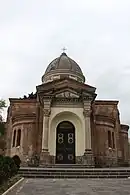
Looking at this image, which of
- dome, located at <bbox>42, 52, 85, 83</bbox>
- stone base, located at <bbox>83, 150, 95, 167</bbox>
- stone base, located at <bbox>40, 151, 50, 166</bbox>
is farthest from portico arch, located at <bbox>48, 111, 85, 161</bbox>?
dome, located at <bbox>42, 52, 85, 83</bbox>

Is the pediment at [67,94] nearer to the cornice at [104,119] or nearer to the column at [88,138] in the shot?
the column at [88,138]

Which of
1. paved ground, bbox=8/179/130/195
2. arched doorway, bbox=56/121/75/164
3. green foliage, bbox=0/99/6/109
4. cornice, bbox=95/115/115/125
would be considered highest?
green foliage, bbox=0/99/6/109

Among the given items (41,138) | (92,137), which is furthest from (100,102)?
(41,138)

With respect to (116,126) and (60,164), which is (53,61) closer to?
(116,126)

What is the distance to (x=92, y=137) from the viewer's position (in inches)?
997

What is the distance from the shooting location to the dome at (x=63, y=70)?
34469mm

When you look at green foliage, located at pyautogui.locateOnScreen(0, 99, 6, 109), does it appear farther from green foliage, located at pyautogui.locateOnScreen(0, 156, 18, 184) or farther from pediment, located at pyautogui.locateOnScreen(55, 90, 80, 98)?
green foliage, located at pyautogui.locateOnScreen(0, 156, 18, 184)

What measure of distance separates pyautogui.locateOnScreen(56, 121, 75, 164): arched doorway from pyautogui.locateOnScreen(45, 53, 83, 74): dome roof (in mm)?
11985

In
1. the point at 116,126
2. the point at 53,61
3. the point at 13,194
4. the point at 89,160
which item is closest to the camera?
the point at 13,194

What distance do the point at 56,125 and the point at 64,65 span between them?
42.1 ft

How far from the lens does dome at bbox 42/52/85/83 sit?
113ft

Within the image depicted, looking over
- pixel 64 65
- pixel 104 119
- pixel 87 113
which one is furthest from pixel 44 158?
pixel 64 65

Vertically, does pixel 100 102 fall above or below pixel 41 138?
above

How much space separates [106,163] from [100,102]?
26.5 ft
